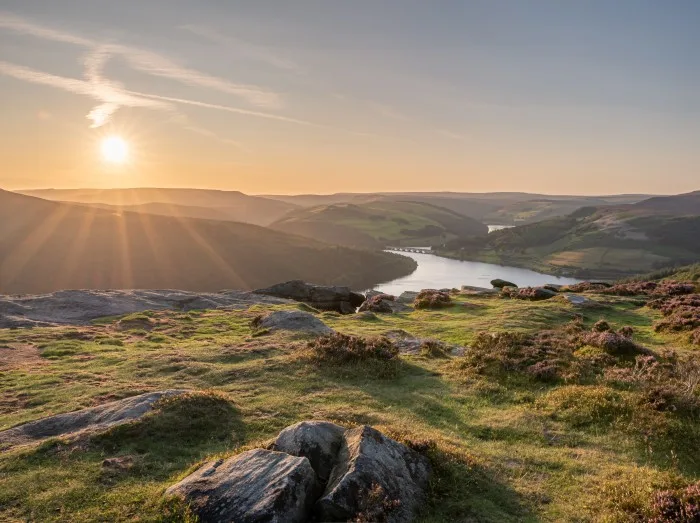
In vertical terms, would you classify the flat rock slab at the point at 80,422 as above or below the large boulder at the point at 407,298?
above

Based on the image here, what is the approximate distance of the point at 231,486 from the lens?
9.63 meters

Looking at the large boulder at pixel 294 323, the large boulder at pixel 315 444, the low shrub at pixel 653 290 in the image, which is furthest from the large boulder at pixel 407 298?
the large boulder at pixel 315 444

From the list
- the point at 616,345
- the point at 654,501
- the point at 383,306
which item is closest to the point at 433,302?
the point at 383,306

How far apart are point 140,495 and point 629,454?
13.6 meters

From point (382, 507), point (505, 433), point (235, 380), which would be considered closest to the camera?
point (382, 507)

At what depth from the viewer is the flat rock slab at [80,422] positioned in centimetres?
1466

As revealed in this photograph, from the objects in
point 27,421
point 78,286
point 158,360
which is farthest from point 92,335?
point 78,286

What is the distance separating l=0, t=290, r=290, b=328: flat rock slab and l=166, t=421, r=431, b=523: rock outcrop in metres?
37.2

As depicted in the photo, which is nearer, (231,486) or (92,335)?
(231,486)

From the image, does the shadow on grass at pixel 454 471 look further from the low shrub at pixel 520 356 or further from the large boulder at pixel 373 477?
the low shrub at pixel 520 356

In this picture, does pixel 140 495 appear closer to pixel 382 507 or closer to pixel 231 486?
pixel 231 486

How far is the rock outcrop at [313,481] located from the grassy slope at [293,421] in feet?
2.75

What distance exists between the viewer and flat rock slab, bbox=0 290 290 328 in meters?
41.4

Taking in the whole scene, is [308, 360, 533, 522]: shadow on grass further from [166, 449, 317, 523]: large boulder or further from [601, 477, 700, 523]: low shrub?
[166, 449, 317, 523]: large boulder
